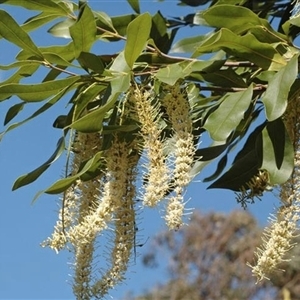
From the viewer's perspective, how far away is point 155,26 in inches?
56.1

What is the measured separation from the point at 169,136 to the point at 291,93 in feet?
0.58

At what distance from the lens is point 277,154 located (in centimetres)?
98

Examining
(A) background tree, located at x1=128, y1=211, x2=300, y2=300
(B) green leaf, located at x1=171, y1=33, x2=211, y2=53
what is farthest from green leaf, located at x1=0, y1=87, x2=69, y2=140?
(A) background tree, located at x1=128, y1=211, x2=300, y2=300

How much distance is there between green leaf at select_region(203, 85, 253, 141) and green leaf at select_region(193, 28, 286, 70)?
0.04 m

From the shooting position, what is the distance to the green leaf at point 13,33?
1.03 meters

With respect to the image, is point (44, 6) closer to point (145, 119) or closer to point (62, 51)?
point (62, 51)

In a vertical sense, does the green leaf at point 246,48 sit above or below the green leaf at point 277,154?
above

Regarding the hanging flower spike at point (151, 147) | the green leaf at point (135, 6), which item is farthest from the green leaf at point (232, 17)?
the green leaf at point (135, 6)

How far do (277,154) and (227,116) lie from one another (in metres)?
0.08

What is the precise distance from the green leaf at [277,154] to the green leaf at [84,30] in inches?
10.8

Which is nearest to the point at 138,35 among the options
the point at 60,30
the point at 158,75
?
the point at 158,75

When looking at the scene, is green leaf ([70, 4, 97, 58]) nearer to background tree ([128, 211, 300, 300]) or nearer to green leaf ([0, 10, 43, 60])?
green leaf ([0, 10, 43, 60])

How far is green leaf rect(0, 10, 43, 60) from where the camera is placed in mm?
1029

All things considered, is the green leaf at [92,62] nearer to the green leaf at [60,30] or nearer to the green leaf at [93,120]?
the green leaf at [93,120]
